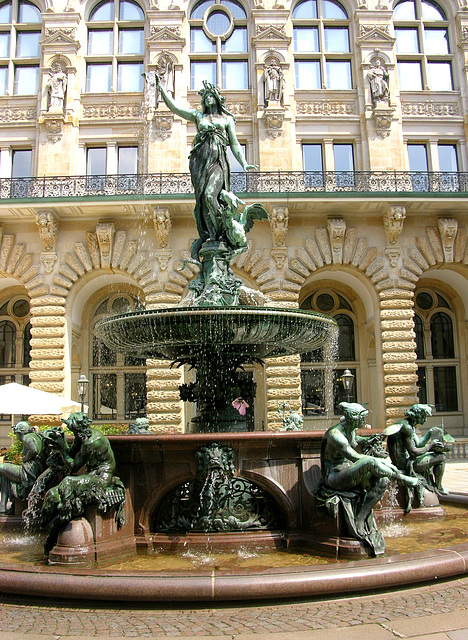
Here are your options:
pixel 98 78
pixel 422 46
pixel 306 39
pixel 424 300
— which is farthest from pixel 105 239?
pixel 422 46

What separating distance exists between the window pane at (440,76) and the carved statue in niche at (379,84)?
2604 millimetres

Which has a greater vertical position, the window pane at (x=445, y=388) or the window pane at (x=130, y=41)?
the window pane at (x=130, y=41)

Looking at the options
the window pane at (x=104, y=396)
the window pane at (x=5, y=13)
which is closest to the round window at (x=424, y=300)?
the window pane at (x=104, y=396)

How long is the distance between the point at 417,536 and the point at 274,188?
19321 mm

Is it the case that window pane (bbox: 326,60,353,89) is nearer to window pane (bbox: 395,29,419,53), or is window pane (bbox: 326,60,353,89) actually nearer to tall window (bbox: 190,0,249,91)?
window pane (bbox: 395,29,419,53)

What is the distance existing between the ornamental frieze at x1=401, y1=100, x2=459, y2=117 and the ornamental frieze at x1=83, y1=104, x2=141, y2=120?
12350 mm

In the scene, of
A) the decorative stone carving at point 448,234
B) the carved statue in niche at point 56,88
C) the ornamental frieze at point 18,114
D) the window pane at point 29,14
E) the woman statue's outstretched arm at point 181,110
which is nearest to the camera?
the woman statue's outstretched arm at point 181,110

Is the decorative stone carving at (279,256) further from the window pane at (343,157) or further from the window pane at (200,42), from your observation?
the window pane at (200,42)

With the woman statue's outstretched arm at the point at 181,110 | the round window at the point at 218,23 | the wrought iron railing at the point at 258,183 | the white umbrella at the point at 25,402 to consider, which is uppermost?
the round window at the point at 218,23

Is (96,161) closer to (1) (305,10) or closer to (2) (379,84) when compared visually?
(1) (305,10)

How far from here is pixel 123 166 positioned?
26859mm

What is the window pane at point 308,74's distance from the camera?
27641 mm

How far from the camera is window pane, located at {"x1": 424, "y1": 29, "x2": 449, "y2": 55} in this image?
28.5m

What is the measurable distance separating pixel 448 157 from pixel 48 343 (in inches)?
775
